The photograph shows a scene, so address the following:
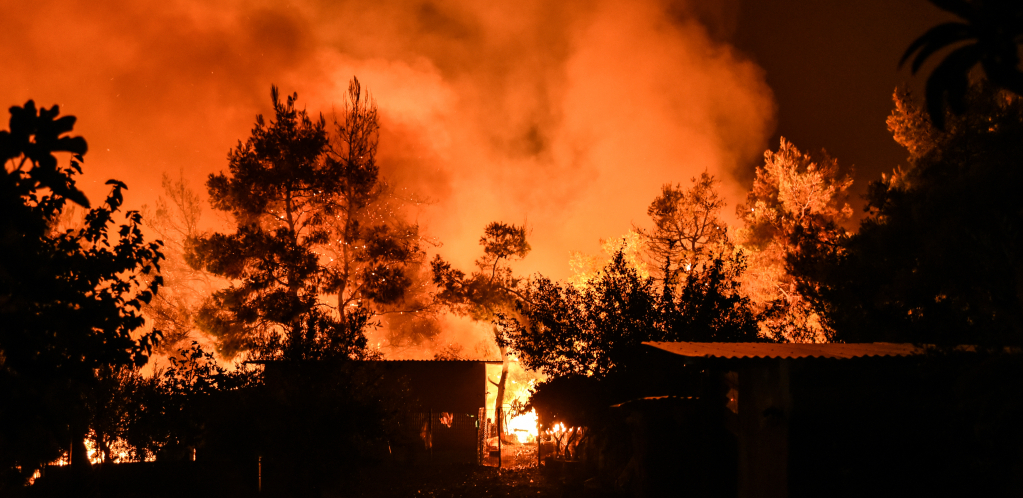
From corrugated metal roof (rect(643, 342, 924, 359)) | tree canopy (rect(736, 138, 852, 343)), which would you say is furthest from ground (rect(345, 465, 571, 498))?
tree canopy (rect(736, 138, 852, 343))

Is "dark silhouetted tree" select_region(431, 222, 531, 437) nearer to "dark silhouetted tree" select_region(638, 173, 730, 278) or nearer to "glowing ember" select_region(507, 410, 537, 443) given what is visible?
"glowing ember" select_region(507, 410, 537, 443)

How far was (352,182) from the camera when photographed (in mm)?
24188

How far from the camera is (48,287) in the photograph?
12.6ft

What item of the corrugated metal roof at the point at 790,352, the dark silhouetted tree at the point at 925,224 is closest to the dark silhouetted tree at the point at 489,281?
the dark silhouetted tree at the point at 925,224

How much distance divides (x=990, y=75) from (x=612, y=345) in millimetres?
14069

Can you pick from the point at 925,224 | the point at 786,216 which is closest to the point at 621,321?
the point at 925,224

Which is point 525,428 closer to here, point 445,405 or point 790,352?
point 445,405

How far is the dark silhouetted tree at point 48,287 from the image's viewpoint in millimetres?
3009

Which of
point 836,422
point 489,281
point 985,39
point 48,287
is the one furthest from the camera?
point 489,281

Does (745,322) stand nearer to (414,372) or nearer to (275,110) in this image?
(414,372)

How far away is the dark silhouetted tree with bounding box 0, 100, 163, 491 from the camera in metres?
3.01

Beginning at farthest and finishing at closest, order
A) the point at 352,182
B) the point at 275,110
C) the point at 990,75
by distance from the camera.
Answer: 1. the point at 352,182
2. the point at 275,110
3. the point at 990,75

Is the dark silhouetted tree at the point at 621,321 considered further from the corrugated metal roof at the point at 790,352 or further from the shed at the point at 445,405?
the corrugated metal roof at the point at 790,352

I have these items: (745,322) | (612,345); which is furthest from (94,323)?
(745,322)
